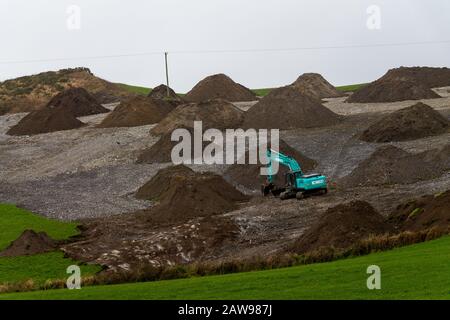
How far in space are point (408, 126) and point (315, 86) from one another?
43.2 meters

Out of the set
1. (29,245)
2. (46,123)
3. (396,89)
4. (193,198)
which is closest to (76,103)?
(46,123)

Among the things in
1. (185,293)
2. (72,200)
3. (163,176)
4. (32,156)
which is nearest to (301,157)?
(163,176)

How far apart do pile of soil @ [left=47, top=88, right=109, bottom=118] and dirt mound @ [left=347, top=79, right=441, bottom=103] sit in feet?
104

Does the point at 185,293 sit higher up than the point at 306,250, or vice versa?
the point at 185,293

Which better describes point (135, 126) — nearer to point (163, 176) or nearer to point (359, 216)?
point (163, 176)

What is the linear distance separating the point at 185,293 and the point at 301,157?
120 ft

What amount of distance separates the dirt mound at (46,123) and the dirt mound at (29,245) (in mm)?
48646

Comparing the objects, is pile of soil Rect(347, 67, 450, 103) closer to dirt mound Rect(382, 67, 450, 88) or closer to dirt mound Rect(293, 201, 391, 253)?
dirt mound Rect(382, 67, 450, 88)

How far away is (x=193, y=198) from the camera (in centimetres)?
4241

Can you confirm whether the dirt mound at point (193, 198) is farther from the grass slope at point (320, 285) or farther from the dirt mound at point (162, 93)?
the dirt mound at point (162, 93)

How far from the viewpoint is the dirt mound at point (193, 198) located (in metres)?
41.2

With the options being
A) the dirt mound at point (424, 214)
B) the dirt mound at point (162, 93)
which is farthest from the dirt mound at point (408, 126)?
the dirt mound at point (162, 93)

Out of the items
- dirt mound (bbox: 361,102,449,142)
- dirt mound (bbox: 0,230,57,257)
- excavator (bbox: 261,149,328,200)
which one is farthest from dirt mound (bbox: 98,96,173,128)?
dirt mound (bbox: 0,230,57,257)

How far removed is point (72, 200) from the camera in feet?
161
